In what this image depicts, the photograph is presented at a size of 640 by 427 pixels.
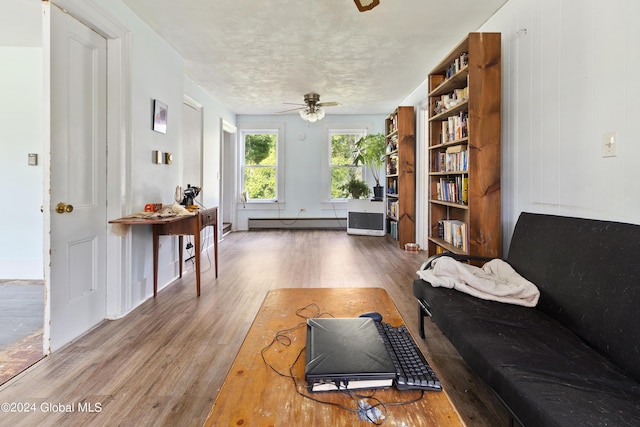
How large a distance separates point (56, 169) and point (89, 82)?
2.38 ft

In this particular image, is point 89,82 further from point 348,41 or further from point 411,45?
point 411,45

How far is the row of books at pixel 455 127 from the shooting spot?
2.93 meters

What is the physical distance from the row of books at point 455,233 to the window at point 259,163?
459 centimetres

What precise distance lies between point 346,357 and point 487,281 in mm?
1236

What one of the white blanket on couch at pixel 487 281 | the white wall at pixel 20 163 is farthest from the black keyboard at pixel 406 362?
the white wall at pixel 20 163

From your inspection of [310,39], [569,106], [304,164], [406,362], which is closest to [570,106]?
[569,106]

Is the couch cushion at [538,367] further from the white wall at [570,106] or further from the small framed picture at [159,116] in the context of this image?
the small framed picture at [159,116]

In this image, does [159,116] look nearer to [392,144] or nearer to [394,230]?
[392,144]

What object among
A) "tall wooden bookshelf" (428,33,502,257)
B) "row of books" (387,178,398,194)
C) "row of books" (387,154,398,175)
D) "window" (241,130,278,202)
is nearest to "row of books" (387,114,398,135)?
"row of books" (387,154,398,175)

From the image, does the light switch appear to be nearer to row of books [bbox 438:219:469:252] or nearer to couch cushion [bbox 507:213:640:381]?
row of books [bbox 438:219:469:252]

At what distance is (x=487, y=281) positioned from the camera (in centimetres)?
190

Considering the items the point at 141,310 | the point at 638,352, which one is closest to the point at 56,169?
the point at 141,310

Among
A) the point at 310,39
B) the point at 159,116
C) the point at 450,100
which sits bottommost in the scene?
the point at 159,116

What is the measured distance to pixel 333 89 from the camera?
5.30 metres
